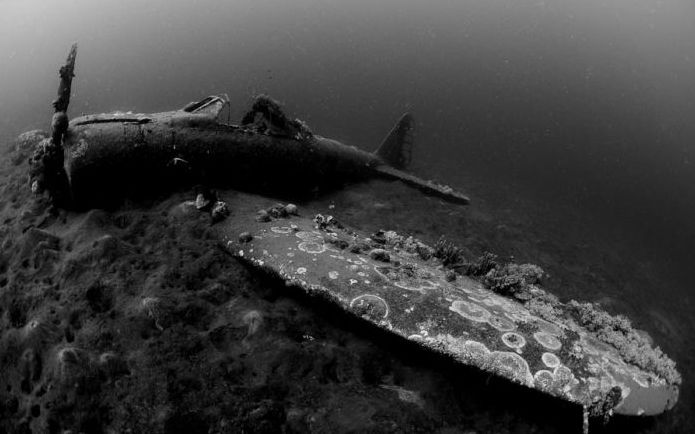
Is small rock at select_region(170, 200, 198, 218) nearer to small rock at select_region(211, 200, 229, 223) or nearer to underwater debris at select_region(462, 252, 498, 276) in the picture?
small rock at select_region(211, 200, 229, 223)

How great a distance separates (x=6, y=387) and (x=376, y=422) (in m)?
3.76

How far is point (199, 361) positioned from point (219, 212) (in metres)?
2.55

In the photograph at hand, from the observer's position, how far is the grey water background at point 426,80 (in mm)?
19516

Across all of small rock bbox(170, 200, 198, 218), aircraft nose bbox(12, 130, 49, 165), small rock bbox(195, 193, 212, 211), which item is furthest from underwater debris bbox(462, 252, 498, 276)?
aircraft nose bbox(12, 130, 49, 165)

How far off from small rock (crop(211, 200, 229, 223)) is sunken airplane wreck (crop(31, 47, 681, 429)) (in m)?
0.13

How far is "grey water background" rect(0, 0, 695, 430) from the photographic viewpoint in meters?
19.5

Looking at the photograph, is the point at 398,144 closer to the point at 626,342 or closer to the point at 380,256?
the point at 380,256

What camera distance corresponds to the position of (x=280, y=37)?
31781 mm

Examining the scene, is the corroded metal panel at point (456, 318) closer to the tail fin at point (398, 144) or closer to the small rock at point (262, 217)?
the small rock at point (262, 217)

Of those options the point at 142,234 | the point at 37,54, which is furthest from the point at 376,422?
the point at 37,54

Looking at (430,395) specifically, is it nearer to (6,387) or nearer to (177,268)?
(177,268)

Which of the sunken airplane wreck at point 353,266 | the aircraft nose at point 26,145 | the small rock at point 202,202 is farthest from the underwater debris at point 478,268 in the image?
the aircraft nose at point 26,145

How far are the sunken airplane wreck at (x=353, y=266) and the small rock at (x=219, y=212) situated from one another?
0.43 ft

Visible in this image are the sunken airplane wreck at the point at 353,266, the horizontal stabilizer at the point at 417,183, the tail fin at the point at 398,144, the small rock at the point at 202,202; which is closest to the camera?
the sunken airplane wreck at the point at 353,266
